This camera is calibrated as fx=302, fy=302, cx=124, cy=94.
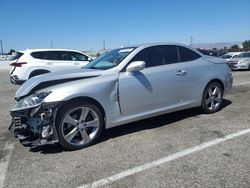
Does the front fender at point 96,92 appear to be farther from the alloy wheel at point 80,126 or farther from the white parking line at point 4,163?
the white parking line at point 4,163

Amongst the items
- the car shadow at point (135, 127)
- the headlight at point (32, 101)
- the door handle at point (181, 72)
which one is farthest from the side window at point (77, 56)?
the headlight at point (32, 101)

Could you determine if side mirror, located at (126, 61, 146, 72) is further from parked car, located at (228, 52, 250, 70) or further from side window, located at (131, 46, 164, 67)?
parked car, located at (228, 52, 250, 70)

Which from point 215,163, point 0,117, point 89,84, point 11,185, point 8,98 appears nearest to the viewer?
point 11,185

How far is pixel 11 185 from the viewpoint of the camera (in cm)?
359

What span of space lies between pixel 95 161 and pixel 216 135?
217 cm

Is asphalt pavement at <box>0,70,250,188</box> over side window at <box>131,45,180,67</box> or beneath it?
beneath

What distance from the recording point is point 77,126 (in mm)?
4703

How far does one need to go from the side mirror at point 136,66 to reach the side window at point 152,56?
313mm

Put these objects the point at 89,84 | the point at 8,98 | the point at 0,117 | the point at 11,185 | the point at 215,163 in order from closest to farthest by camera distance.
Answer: the point at 11,185 < the point at 215,163 < the point at 89,84 < the point at 0,117 < the point at 8,98

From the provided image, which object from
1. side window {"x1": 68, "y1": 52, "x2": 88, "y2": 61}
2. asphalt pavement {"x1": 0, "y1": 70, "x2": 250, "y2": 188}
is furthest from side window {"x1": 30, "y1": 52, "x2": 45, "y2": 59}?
asphalt pavement {"x1": 0, "y1": 70, "x2": 250, "y2": 188}

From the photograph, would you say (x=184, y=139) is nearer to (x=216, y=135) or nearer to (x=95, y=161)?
(x=216, y=135)

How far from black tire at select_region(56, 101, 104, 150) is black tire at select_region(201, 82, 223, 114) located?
2607 mm

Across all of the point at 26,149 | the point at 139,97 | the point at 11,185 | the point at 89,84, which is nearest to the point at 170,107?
the point at 139,97

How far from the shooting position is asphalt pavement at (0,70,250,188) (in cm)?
356
